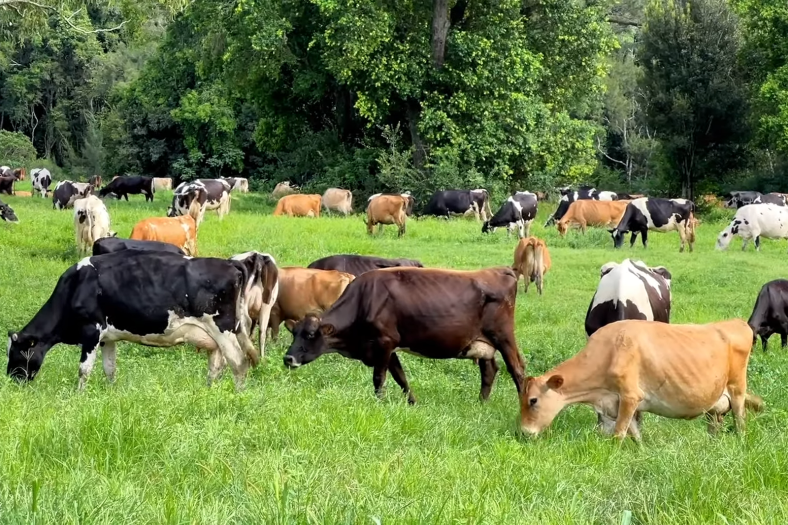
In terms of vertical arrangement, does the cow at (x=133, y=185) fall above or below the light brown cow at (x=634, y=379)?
below

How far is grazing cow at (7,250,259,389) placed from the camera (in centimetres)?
864

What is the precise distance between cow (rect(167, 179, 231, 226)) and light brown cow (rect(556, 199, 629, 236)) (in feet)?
35.5

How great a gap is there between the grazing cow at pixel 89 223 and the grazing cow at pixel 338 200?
13.2 metres

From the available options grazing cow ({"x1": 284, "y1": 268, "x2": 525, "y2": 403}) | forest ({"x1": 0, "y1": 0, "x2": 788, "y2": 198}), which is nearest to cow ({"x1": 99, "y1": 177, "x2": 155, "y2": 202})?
forest ({"x1": 0, "y1": 0, "x2": 788, "y2": 198})

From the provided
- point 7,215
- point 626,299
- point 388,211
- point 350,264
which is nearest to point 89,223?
point 7,215

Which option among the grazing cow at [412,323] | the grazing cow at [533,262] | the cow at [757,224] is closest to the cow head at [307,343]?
the grazing cow at [412,323]

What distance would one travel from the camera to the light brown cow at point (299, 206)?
3052cm

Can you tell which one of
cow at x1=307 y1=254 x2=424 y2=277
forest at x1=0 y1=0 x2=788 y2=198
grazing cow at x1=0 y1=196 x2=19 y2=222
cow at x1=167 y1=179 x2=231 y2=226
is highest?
forest at x1=0 y1=0 x2=788 y2=198

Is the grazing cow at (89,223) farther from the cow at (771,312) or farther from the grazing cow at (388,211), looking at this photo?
the cow at (771,312)

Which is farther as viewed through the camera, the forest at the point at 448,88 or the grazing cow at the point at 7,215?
the forest at the point at 448,88

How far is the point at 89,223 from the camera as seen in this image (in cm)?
1902

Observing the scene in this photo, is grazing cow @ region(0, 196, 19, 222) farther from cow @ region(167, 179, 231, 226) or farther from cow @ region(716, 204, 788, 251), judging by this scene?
cow @ region(716, 204, 788, 251)

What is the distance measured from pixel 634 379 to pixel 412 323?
257 centimetres

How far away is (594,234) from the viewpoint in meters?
26.3
